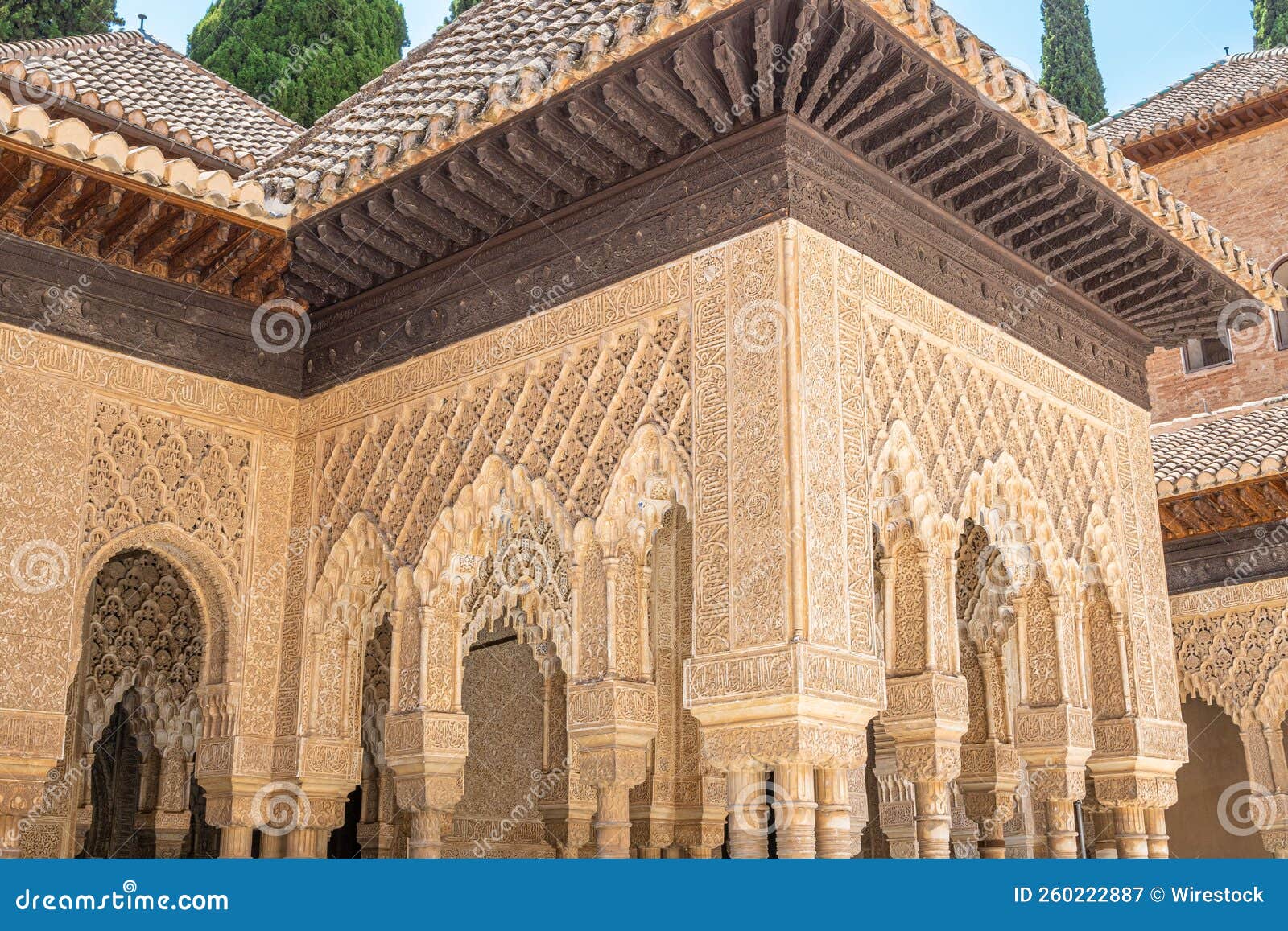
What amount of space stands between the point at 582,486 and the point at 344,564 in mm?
1716

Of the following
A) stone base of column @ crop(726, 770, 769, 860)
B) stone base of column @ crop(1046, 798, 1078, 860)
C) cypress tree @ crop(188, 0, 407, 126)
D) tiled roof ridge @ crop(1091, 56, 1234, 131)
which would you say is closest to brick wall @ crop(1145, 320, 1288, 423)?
tiled roof ridge @ crop(1091, 56, 1234, 131)

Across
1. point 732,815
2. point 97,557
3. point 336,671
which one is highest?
point 97,557

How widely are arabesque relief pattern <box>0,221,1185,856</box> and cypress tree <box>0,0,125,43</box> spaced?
11042mm

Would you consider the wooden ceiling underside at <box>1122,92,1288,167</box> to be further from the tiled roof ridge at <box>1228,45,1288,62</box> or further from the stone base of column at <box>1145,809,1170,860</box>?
the stone base of column at <box>1145,809,1170,860</box>

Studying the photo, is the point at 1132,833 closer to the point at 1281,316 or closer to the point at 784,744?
the point at 784,744

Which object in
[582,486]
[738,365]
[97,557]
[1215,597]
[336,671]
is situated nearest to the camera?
[738,365]

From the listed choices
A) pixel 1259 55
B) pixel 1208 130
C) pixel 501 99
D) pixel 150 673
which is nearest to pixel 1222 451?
pixel 1208 130

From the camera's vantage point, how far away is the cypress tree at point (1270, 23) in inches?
759

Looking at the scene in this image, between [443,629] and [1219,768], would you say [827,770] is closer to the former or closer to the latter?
[443,629]

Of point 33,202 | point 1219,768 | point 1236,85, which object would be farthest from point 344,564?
point 1236,85

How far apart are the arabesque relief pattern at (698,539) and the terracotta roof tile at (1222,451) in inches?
87.5

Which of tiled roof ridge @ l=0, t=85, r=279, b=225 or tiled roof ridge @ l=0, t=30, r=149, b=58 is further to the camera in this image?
tiled roof ridge @ l=0, t=30, r=149, b=58

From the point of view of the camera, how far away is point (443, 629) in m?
6.95

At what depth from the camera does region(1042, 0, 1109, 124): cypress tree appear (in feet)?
64.8
